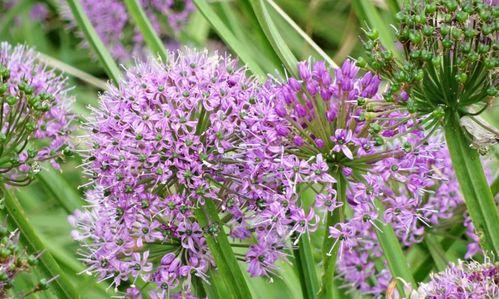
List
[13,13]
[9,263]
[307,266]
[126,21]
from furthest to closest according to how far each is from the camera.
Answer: [13,13]
[126,21]
[307,266]
[9,263]

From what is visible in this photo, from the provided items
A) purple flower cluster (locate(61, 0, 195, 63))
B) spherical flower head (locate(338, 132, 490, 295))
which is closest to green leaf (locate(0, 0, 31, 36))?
purple flower cluster (locate(61, 0, 195, 63))

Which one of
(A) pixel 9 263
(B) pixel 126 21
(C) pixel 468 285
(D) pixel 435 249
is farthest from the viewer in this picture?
(B) pixel 126 21

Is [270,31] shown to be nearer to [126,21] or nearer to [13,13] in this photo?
[126,21]

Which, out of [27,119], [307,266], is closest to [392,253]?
[307,266]

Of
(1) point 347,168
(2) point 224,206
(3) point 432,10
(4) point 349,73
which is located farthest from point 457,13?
(2) point 224,206

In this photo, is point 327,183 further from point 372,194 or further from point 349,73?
point 349,73

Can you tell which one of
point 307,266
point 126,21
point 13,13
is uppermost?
point 13,13

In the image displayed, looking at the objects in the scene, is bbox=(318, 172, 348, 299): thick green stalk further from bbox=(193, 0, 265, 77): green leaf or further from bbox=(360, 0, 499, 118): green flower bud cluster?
bbox=(193, 0, 265, 77): green leaf

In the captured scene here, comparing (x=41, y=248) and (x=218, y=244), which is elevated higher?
(x=41, y=248)
